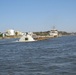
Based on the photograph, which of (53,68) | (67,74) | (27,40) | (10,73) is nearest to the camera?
(67,74)

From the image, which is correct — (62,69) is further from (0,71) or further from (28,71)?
(0,71)

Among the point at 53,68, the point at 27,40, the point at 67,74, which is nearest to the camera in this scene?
the point at 67,74

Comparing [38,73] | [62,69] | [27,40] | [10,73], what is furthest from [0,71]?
[27,40]

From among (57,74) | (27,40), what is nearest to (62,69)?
(57,74)

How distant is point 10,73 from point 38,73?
1991mm

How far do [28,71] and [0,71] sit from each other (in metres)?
2.09

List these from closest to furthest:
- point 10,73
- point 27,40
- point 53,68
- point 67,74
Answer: point 67,74 → point 10,73 → point 53,68 → point 27,40

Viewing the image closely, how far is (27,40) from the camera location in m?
95.9

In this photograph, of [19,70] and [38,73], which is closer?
[38,73]

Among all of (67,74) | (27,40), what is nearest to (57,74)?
(67,74)

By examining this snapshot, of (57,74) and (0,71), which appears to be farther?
(0,71)

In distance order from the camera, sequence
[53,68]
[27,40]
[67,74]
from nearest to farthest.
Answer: [67,74] → [53,68] → [27,40]

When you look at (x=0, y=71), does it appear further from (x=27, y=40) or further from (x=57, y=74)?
(x=27, y=40)

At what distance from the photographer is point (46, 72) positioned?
20109 mm
